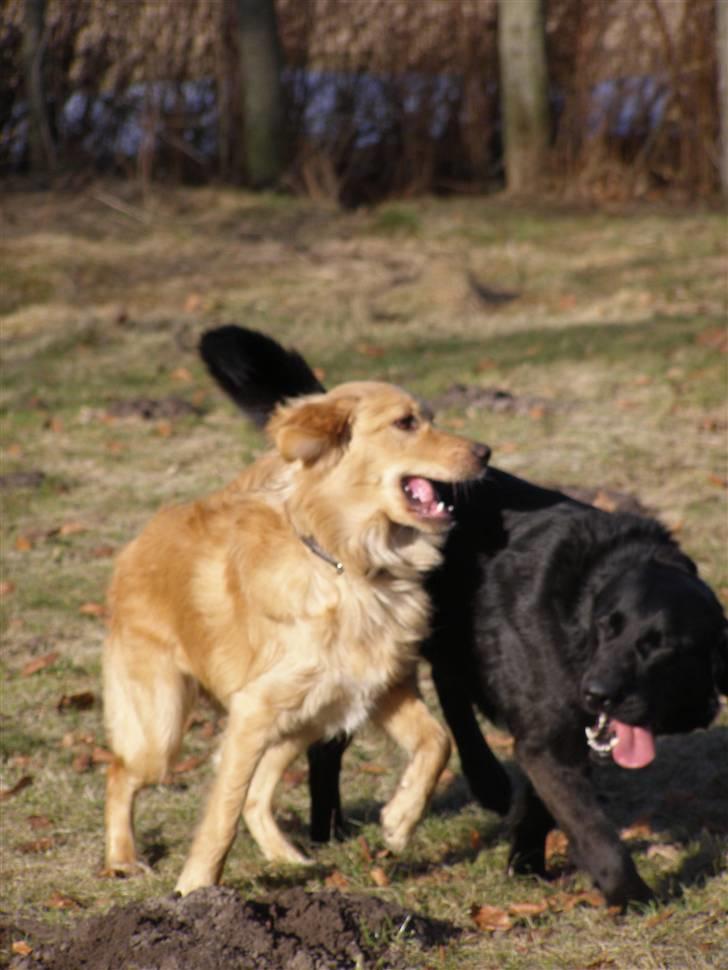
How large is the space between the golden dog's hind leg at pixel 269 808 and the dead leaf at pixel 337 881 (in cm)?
→ 10

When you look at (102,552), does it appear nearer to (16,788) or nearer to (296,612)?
(16,788)

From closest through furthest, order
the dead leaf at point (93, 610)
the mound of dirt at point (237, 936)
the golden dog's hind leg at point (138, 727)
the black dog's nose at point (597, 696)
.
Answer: the mound of dirt at point (237, 936) → the black dog's nose at point (597, 696) → the golden dog's hind leg at point (138, 727) → the dead leaf at point (93, 610)

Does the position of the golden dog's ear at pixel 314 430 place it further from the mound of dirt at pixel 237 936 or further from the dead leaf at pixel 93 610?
the dead leaf at pixel 93 610

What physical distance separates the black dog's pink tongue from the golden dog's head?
2.70 ft

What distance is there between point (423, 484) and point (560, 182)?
11766mm

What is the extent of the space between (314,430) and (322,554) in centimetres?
39

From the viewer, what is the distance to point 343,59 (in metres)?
15.7

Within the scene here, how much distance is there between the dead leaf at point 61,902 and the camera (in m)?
4.34

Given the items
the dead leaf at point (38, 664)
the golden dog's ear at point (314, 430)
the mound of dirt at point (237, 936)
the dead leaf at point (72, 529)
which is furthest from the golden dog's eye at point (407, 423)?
the dead leaf at point (72, 529)

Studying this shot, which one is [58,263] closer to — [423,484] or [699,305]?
[699,305]

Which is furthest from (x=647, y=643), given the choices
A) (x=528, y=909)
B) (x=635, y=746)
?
(x=528, y=909)

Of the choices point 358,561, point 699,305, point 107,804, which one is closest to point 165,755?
point 107,804

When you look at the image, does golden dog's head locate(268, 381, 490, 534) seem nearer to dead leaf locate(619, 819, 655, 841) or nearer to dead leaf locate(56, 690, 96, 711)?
dead leaf locate(619, 819, 655, 841)

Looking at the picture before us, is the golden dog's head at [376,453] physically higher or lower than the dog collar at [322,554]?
higher
